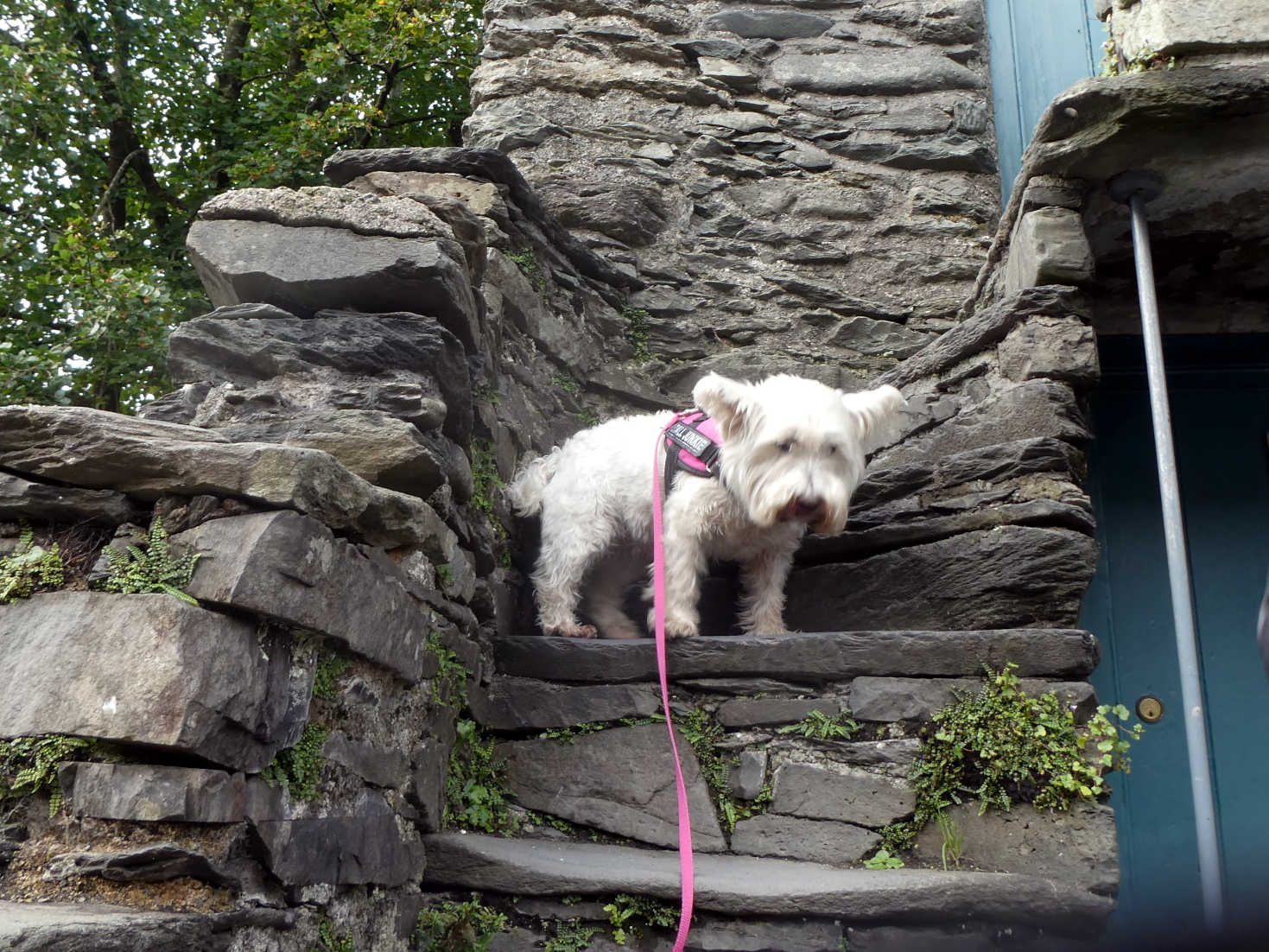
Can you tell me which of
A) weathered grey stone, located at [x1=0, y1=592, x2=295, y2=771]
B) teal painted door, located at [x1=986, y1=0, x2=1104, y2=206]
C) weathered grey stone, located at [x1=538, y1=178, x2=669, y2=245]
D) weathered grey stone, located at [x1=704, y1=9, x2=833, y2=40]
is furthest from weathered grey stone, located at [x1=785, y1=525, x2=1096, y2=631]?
weathered grey stone, located at [x1=704, y1=9, x2=833, y2=40]

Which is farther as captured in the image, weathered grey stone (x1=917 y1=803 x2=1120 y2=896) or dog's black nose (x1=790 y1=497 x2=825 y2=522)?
dog's black nose (x1=790 y1=497 x2=825 y2=522)

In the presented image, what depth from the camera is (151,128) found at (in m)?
10.4

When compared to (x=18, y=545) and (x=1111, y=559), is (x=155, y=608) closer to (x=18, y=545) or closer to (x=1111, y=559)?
(x=18, y=545)

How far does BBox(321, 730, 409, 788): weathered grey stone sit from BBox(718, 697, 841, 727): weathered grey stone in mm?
1142

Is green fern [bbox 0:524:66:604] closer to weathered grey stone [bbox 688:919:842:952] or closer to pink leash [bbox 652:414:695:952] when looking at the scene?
pink leash [bbox 652:414:695:952]

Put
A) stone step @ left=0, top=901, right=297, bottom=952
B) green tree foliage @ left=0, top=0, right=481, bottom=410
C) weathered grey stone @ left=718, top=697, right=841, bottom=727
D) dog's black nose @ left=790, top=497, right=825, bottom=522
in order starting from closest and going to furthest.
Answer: stone step @ left=0, top=901, right=297, bottom=952 < weathered grey stone @ left=718, top=697, right=841, bottom=727 < dog's black nose @ left=790, top=497, right=825, bottom=522 < green tree foliage @ left=0, top=0, right=481, bottom=410

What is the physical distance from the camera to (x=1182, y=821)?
168 inches

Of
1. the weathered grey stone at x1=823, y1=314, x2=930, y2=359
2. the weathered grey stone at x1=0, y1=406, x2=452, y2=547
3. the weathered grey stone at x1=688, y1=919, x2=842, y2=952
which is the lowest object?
the weathered grey stone at x1=688, y1=919, x2=842, y2=952

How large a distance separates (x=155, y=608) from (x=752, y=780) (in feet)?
6.60

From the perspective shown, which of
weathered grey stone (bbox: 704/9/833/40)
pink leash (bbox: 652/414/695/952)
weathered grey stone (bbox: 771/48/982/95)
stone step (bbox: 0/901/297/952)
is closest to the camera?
stone step (bbox: 0/901/297/952)

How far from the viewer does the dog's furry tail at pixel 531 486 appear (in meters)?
4.13

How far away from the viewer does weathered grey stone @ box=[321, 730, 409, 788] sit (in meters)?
2.45

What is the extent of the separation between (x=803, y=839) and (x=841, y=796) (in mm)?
179

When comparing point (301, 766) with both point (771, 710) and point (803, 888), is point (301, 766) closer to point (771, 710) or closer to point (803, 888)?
point (803, 888)
